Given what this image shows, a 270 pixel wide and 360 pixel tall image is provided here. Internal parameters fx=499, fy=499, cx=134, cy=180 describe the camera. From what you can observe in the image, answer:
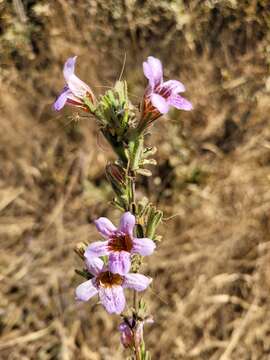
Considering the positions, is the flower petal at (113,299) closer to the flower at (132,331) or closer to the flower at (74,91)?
the flower at (132,331)

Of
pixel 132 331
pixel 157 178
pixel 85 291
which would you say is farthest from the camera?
pixel 157 178

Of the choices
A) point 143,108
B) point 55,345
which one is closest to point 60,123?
point 55,345

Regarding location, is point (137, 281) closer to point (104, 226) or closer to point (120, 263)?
point (120, 263)

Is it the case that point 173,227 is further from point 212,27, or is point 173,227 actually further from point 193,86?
point 212,27

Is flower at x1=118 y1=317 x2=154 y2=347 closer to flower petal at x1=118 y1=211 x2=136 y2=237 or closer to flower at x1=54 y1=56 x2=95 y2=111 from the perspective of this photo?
flower petal at x1=118 y1=211 x2=136 y2=237

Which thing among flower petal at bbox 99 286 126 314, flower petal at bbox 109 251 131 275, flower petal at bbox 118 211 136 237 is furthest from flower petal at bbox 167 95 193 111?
flower petal at bbox 99 286 126 314

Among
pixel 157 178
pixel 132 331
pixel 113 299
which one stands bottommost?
pixel 157 178

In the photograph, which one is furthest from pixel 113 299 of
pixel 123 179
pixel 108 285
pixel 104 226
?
pixel 123 179
